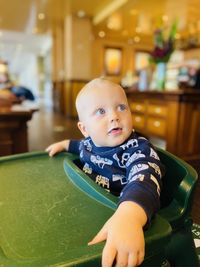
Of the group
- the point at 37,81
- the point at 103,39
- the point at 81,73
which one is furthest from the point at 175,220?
the point at 37,81

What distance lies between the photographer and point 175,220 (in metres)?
0.52

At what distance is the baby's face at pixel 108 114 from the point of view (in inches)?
22.5

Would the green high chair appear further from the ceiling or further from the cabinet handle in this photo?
the ceiling

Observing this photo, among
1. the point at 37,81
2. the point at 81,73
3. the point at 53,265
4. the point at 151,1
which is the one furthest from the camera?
the point at 37,81

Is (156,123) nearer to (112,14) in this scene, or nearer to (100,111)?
(100,111)

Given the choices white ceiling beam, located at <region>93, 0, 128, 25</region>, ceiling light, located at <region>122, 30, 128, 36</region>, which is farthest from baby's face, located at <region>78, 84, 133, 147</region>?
ceiling light, located at <region>122, 30, 128, 36</region>

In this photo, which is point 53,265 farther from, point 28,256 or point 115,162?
point 115,162

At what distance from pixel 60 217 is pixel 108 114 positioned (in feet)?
0.81

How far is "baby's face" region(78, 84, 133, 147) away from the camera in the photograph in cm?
57

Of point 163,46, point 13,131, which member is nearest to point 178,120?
point 163,46

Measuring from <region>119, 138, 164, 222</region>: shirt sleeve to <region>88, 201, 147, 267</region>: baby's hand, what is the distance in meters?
0.03

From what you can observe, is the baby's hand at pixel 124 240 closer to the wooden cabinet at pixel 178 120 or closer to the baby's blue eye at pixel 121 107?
the baby's blue eye at pixel 121 107

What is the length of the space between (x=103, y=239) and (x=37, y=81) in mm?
13512

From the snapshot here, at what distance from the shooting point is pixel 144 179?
0.48 meters
